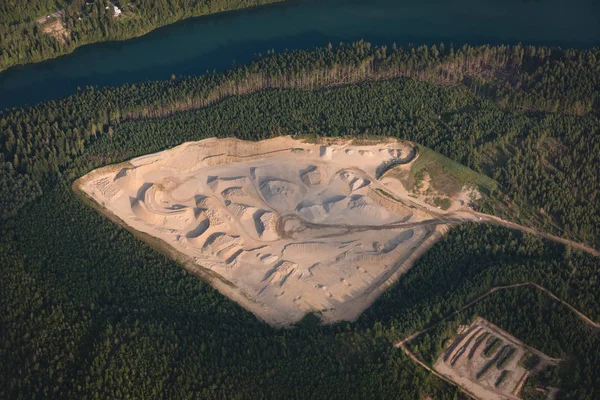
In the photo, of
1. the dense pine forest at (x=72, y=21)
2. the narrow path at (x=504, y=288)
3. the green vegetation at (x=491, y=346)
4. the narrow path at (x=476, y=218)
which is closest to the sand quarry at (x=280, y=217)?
the narrow path at (x=476, y=218)

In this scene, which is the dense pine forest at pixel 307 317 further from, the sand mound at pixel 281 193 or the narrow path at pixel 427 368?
the sand mound at pixel 281 193

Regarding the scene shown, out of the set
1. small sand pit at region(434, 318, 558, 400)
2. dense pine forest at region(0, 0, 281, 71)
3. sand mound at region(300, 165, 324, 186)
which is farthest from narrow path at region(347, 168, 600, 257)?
dense pine forest at region(0, 0, 281, 71)

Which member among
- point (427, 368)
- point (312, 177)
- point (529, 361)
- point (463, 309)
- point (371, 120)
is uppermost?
point (371, 120)

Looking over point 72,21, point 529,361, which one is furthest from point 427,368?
point 72,21

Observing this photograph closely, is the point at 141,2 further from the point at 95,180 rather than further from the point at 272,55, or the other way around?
the point at 95,180

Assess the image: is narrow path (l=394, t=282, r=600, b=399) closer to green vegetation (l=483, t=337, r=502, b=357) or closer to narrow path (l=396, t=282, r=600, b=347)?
narrow path (l=396, t=282, r=600, b=347)

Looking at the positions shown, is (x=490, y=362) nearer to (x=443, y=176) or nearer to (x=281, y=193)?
(x=443, y=176)
